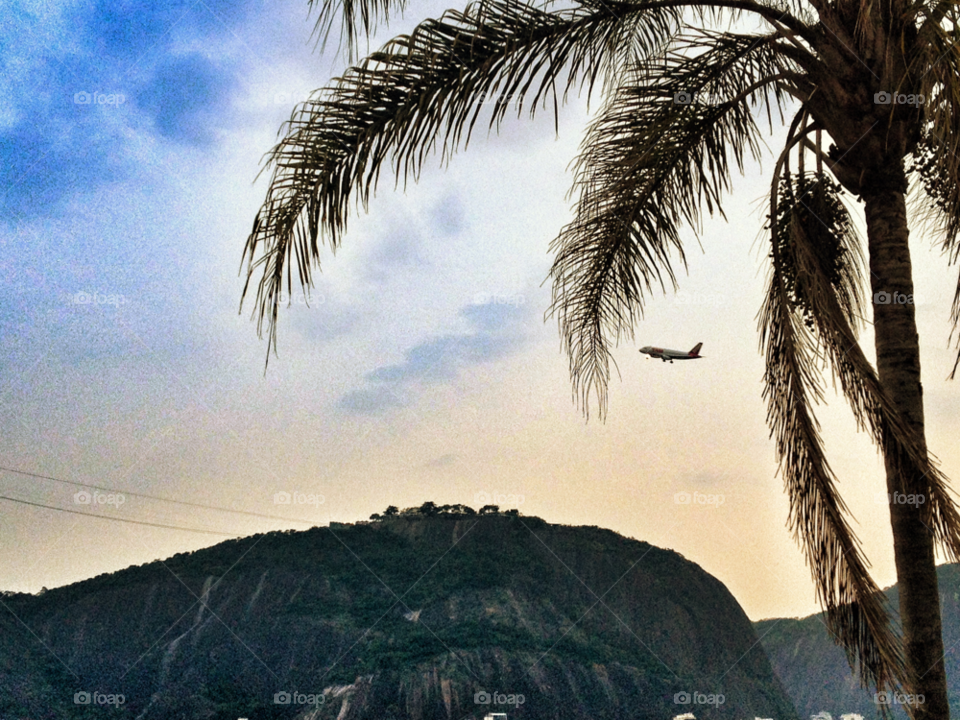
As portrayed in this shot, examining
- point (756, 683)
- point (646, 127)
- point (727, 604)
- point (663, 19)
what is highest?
point (663, 19)

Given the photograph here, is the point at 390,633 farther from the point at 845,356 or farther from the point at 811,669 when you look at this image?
the point at 845,356

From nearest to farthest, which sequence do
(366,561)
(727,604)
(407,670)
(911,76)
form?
(911,76), (407,670), (366,561), (727,604)

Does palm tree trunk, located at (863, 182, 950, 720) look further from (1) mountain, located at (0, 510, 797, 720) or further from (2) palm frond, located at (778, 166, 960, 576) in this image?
(1) mountain, located at (0, 510, 797, 720)

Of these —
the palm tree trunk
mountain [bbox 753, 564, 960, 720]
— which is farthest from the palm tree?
mountain [bbox 753, 564, 960, 720]

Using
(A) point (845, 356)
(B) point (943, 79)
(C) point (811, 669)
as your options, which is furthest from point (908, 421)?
(C) point (811, 669)

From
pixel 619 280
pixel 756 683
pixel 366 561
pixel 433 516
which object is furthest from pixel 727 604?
pixel 619 280

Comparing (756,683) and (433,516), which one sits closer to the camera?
(433,516)

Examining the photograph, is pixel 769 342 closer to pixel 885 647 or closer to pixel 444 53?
pixel 885 647
